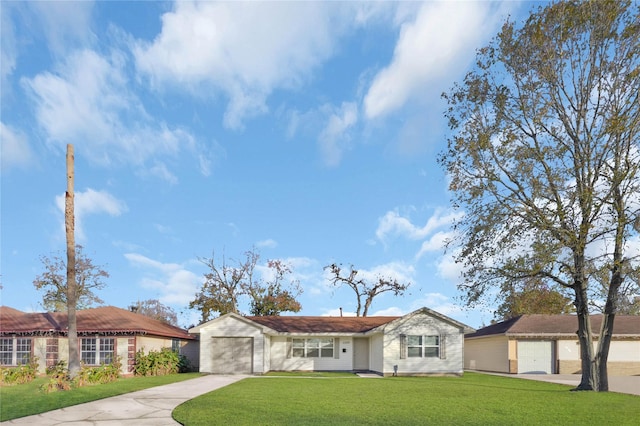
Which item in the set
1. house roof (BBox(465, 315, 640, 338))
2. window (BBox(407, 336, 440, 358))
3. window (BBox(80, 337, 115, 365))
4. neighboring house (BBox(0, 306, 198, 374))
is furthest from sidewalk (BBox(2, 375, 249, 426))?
house roof (BBox(465, 315, 640, 338))

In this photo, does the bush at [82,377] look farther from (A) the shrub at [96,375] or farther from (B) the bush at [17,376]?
(B) the bush at [17,376]

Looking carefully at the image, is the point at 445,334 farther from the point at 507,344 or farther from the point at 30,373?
the point at 30,373

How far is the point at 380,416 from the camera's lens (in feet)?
36.4

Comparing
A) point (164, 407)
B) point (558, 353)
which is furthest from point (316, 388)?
point (558, 353)

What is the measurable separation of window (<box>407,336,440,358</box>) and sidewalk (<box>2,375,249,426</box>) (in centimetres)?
1382

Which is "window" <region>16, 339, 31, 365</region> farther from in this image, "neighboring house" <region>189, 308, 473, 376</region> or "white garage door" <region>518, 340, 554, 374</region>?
"white garage door" <region>518, 340, 554, 374</region>

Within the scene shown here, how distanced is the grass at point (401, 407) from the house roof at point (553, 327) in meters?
13.1

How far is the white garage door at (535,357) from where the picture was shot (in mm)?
30172

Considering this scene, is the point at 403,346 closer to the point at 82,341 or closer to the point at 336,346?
the point at 336,346

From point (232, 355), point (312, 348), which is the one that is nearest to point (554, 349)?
point (312, 348)

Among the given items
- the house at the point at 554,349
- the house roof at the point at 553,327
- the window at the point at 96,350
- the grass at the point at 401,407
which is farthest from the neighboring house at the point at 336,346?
the grass at the point at 401,407

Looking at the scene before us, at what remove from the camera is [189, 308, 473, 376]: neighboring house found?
86.1 ft

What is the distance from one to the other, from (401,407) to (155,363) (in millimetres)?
16535

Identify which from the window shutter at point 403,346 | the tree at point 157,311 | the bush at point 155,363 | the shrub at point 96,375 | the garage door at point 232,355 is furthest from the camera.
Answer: the tree at point 157,311
